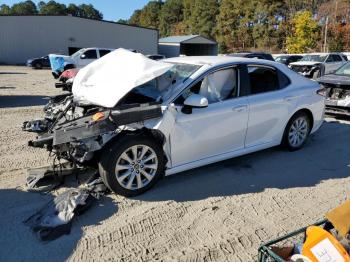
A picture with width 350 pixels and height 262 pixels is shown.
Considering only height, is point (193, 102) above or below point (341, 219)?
above

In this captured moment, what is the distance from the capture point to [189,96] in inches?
180

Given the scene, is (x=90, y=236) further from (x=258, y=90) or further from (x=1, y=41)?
(x=1, y=41)

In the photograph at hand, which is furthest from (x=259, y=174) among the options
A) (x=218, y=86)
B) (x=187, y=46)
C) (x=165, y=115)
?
(x=187, y=46)

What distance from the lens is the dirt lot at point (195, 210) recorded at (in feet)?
11.0

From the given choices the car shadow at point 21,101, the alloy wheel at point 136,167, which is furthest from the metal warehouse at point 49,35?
the alloy wheel at point 136,167

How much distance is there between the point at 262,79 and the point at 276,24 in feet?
184

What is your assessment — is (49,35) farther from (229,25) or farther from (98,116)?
(229,25)

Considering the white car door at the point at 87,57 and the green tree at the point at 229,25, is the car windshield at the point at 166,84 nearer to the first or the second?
the white car door at the point at 87,57

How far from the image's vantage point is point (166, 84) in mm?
4840

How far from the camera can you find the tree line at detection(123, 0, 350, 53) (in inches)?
1822

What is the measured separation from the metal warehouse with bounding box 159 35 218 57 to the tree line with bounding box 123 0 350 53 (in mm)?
8657

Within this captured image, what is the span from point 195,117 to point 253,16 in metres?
62.0

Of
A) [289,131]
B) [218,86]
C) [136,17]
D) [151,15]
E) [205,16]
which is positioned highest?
[136,17]

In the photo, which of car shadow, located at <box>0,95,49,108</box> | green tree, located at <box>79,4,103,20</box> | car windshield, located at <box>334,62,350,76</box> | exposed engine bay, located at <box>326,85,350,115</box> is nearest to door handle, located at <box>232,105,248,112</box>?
exposed engine bay, located at <box>326,85,350,115</box>
